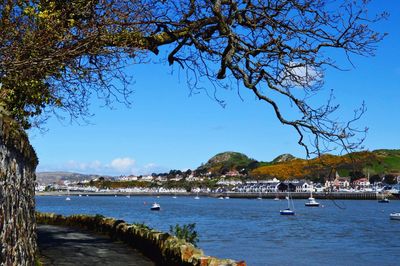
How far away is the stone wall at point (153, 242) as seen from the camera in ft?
45.6

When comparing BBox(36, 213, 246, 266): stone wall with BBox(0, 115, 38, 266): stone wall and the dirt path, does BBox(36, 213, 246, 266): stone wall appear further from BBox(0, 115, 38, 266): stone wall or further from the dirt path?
BBox(0, 115, 38, 266): stone wall

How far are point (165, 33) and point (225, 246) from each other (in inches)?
1895

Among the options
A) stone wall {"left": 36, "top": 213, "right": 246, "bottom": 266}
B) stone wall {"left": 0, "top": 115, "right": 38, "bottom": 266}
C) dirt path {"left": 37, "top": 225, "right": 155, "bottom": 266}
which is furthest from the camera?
dirt path {"left": 37, "top": 225, "right": 155, "bottom": 266}

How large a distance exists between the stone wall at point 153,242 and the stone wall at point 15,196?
385cm

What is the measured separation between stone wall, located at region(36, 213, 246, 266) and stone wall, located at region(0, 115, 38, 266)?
3.85 metres

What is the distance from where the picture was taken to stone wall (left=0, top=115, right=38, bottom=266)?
9.80m

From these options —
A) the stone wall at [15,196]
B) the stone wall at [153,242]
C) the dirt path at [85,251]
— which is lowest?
the dirt path at [85,251]

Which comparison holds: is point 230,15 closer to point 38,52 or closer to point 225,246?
point 38,52

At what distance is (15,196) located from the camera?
11.2m

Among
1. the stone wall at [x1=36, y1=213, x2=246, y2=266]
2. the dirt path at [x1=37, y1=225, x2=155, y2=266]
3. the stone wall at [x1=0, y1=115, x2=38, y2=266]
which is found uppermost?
the stone wall at [x1=0, y1=115, x2=38, y2=266]

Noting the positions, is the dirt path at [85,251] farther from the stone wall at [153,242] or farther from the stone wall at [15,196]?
the stone wall at [15,196]

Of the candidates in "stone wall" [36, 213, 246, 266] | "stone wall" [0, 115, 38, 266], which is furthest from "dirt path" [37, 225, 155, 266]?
"stone wall" [0, 115, 38, 266]

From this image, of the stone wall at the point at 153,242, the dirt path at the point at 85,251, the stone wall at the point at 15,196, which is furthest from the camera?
the dirt path at the point at 85,251

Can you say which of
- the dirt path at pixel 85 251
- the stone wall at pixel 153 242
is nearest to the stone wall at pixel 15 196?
the dirt path at pixel 85 251
